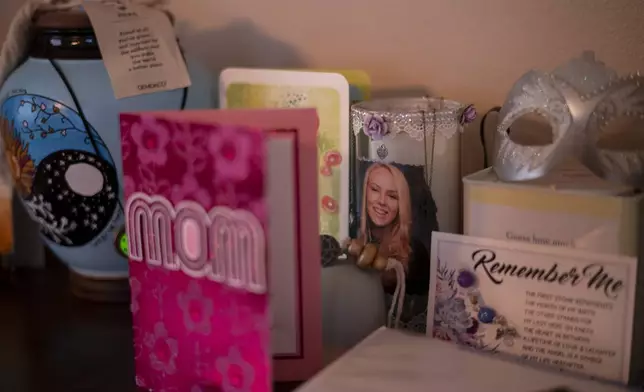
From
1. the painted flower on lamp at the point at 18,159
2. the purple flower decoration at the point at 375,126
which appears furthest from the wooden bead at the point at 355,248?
the painted flower on lamp at the point at 18,159

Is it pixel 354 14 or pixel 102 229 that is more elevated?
pixel 354 14

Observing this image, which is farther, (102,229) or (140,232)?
(102,229)

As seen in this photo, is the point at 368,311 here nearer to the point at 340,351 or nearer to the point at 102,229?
the point at 340,351

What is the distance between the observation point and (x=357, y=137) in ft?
2.62

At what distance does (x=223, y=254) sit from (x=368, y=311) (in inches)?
8.1

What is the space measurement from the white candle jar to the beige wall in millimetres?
124

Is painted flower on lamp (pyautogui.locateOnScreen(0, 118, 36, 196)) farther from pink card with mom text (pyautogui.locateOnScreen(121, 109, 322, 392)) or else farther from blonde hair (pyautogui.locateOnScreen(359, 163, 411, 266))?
blonde hair (pyautogui.locateOnScreen(359, 163, 411, 266))

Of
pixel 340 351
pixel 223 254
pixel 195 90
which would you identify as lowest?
pixel 340 351

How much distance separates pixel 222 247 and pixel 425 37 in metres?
0.42

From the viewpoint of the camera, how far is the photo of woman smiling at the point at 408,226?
29.7 inches

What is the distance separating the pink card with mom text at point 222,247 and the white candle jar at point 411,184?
11 cm

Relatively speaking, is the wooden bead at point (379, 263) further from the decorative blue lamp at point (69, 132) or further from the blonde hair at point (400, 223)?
the decorative blue lamp at point (69, 132)

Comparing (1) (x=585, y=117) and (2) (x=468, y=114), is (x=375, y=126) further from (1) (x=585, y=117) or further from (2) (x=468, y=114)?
(1) (x=585, y=117)

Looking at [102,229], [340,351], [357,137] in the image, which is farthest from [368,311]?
[102,229]
